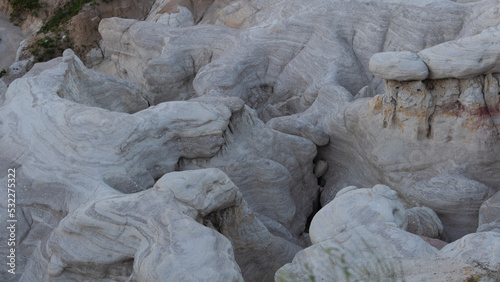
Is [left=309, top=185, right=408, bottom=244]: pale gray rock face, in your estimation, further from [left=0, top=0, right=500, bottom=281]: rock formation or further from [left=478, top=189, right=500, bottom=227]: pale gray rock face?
[left=478, top=189, right=500, bottom=227]: pale gray rock face

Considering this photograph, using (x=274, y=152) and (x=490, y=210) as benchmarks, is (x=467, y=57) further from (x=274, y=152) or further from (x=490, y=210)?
(x=274, y=152)


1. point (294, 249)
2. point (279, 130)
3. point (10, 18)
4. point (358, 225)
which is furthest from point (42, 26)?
point (358, 225)

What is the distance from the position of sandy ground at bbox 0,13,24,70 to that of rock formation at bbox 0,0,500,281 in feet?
19.5

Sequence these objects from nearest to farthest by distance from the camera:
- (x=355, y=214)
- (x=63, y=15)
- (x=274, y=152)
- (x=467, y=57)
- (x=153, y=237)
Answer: (x=153, y=237)
(x=355, y=214)
(x=467, y=57)
(x=274, y=152)
(x=63, y=15)

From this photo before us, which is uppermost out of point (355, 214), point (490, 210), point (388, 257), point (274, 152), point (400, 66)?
point (400, 66)

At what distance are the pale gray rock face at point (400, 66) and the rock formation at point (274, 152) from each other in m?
0.02

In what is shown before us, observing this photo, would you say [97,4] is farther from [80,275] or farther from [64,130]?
[80,275]

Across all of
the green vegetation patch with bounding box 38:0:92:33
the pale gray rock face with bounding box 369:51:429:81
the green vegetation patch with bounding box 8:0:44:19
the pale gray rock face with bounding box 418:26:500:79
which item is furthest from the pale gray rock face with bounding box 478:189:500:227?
the green vegetation patch with bounding box 8:0:44:19

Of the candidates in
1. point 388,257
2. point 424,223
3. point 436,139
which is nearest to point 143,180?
point 388,257

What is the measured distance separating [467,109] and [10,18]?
14898 millimetres

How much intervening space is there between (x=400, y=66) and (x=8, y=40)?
13.1 meters

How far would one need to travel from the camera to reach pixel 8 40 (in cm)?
1642

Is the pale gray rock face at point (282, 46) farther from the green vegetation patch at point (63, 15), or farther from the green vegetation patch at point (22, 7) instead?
the green vegetation patch at point (22, 7)

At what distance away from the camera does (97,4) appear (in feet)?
51.2
